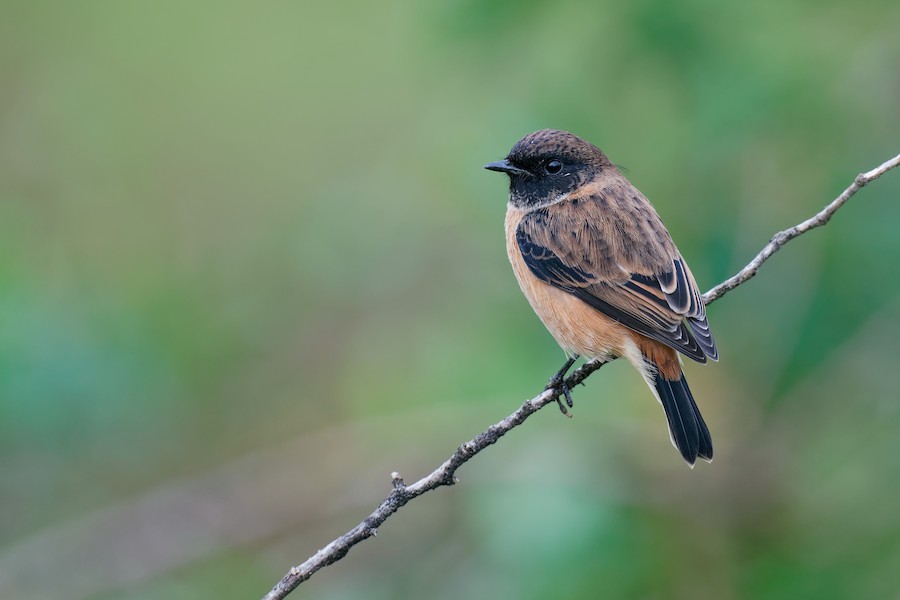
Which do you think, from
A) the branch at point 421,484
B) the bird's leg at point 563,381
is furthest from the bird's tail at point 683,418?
the branch at point 421,484

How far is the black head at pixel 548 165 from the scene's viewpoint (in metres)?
5.18

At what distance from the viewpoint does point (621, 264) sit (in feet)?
15.8

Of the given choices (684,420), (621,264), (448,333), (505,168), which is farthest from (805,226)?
(448,333)

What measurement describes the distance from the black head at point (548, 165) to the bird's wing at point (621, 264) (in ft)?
0.42

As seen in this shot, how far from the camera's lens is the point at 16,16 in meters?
7.64

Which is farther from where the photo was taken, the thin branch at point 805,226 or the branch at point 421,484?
the thin branch at point 805,226

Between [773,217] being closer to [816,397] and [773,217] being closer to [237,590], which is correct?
[816,397]

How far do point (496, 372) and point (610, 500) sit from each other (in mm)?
868

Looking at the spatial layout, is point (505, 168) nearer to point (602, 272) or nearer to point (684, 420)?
point (602, 272)

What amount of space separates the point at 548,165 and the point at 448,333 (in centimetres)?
136

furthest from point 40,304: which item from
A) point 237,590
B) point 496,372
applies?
point 496,372

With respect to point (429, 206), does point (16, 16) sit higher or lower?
higher

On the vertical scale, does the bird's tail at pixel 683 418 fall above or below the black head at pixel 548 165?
below

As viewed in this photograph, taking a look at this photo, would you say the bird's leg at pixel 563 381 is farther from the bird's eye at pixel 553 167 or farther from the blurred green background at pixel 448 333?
the bird's eye at pixel 553 167
